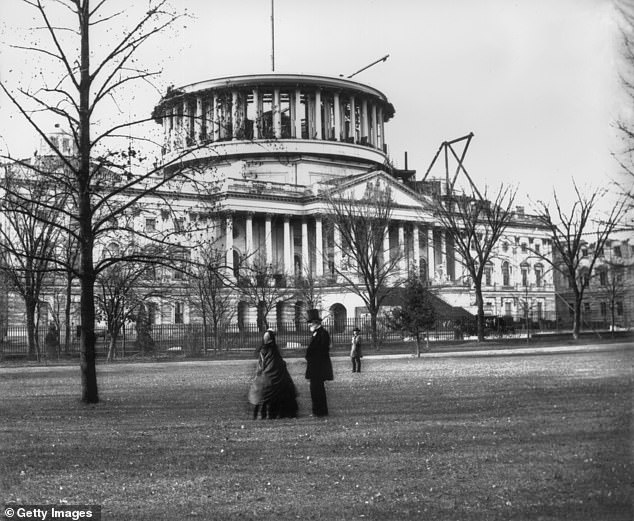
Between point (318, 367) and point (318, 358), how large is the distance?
0.16 metres

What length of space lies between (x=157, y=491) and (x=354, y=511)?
236 cm

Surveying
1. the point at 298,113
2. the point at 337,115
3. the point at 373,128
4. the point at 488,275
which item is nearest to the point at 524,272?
the point at 488,275

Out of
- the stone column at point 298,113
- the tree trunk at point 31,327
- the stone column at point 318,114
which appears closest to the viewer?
the tree trunk at point 31,327

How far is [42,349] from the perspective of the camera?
48.0 meters

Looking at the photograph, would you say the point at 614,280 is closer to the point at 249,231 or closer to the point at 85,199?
the point at 249,231

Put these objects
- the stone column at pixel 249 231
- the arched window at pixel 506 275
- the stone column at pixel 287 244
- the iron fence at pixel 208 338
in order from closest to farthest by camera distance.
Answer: the iron fence at pixel 208 338 < the stone column at pixel 249 231 < the arched window at pixel 506 275 < the stone column at pixel 287 244

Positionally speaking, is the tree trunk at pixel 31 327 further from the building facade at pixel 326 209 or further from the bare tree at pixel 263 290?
the building facade at pixel 326 209

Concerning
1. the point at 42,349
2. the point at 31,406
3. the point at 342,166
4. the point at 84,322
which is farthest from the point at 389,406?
the point at 342,166

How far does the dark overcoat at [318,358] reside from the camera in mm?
15375

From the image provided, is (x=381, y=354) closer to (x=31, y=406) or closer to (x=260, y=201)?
(x=31, y=406)

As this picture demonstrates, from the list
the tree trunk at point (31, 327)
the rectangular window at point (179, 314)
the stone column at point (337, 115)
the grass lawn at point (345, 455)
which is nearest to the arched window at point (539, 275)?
the stone column at point (337, 115)

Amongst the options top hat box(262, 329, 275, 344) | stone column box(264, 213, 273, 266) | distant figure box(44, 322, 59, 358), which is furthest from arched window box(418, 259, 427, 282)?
top hat box(262, 329, 275, 344)

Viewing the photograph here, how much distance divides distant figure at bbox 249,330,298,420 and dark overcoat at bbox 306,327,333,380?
510 millimetres

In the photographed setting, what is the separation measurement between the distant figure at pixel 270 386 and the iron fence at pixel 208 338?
28.9m
